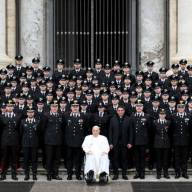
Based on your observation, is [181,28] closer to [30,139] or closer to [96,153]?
[96,153]

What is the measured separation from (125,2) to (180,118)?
24.4 ft

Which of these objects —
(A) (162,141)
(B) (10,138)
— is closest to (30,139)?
(B) (10,138)

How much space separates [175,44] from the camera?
2209cm

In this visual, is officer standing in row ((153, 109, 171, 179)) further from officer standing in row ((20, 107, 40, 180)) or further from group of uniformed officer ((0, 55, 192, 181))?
officer standing in row ((20, 107, 40, 180))

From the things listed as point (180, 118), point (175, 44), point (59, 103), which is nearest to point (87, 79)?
point (59, 103)

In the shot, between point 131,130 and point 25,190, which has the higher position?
point 131,130

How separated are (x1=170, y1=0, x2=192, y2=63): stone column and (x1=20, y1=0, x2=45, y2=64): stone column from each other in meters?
4.21

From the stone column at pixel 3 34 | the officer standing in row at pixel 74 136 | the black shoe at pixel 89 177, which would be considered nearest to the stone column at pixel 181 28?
the stone column at pixel 3 34

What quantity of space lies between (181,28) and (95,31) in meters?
3.04

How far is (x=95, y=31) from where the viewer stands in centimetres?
2306

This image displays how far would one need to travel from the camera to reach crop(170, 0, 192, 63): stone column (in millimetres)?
21297

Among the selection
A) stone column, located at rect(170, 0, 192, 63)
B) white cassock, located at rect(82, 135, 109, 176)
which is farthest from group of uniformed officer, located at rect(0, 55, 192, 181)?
stone column, located at rect(170, 0, 192, 63)

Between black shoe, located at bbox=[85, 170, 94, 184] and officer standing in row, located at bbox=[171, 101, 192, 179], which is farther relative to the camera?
officer standing in row, located at bbox=[171, 101, 192, 179]

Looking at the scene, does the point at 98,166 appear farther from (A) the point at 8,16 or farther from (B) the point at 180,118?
(A) the point at 8,16
